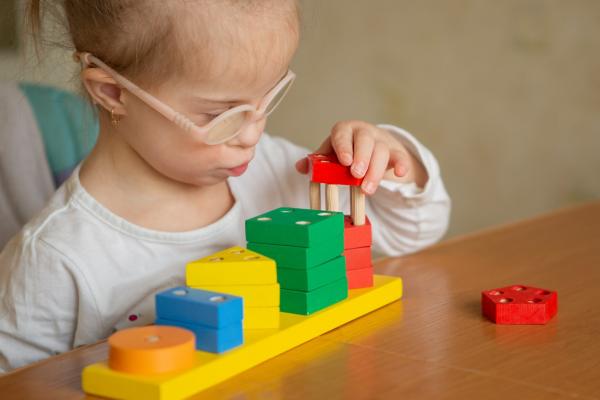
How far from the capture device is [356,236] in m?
0.88

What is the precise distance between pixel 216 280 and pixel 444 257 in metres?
0.44

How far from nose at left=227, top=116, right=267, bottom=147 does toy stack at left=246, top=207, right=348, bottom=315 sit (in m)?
0.13

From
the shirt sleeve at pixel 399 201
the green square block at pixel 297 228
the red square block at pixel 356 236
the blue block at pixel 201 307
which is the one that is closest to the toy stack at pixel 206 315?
the blue block at pixel 201 307

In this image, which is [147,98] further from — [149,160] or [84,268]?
[84,268]

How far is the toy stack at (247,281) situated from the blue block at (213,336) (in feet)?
0.15

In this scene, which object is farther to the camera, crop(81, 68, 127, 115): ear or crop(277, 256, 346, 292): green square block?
crop(81, 68, 127, 115): ear

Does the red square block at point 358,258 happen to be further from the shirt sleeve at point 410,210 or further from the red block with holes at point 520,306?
the shirt sleeve at point 410,210

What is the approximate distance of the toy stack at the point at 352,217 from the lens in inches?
34.7

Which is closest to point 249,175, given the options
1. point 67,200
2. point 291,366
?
point 67,200

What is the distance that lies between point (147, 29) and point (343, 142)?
0.26m

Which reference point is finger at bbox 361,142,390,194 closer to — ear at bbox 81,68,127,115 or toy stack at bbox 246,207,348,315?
toy stack at bbox 246,207,348,315

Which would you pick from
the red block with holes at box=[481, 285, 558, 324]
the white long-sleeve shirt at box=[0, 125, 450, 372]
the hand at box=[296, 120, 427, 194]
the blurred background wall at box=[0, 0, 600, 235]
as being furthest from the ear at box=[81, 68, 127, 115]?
the blurred background wall at box=[0, 0, 600, 235]

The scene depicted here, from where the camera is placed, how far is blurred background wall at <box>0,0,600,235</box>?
7.13 ft

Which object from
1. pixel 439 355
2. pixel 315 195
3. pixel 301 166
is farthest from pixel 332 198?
pixel 439 355
